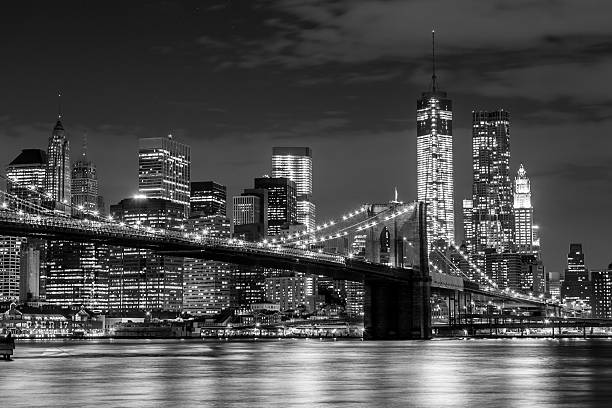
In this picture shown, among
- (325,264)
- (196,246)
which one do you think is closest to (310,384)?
(196,246)

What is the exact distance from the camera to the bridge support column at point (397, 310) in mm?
95438

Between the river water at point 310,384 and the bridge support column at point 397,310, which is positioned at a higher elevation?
the bridge support column at point 397,310

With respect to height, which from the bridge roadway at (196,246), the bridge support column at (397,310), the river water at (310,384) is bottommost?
the river water at (310,384)

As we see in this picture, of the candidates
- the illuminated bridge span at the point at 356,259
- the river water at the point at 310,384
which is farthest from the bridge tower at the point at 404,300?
the river water at the point at 310,384

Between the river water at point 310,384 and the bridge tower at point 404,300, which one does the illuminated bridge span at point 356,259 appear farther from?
the river water at point 310,384

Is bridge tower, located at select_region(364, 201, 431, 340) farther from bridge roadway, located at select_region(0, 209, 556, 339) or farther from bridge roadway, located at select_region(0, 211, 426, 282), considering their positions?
bridge roadway, located at select_region(0, 211, 426, 282)

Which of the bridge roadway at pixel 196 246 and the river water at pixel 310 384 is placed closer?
the river water at pixel 310 384

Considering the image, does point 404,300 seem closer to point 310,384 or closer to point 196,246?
point 196,246

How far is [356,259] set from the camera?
98.2 metres

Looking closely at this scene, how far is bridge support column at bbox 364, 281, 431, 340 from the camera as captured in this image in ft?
313

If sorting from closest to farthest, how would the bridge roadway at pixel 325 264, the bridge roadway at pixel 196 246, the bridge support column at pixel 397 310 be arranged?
the bridge roadway at pixel 196 246, the bridge roadway at pixel 325 264, the bridge support column at pixel 397 310

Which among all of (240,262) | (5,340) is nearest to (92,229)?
(240,262)

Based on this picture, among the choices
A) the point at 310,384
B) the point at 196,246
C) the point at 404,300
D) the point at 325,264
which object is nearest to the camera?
the point at 310,384

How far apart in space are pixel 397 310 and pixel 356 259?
5.40m
